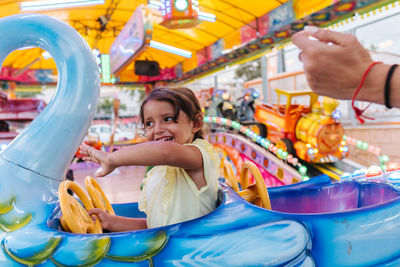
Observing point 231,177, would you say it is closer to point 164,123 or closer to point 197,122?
point 197,122

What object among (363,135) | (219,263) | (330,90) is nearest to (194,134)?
(219,263)

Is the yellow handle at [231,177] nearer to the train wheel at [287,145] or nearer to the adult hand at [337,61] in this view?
the adult hand at [337,61]

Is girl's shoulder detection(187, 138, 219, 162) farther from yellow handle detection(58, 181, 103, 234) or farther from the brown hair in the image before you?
yellow handle detection(58, 181, 103, 234)

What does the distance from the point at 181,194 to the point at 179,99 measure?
1.15 feet

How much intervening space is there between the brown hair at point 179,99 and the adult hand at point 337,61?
64cm

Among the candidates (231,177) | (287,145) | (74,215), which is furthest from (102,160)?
(287,145)

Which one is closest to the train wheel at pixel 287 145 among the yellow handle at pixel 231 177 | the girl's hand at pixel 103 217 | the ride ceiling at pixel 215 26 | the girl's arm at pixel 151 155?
the ride ceiling at pixel 215 26

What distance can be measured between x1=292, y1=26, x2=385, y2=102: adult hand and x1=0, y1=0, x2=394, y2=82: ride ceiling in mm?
4575

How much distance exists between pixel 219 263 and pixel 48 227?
553 millimetres

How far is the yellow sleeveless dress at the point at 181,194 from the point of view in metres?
1.17

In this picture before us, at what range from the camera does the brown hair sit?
48.5 inches

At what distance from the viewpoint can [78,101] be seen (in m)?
1.28

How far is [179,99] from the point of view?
4.10ft

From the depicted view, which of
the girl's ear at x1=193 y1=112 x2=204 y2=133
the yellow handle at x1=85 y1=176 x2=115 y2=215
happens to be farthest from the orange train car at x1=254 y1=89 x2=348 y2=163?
the yellow handle at x1=85 y1=176 x2=115 y2=215
